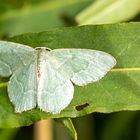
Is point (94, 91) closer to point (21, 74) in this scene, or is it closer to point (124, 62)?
point (124, 62)

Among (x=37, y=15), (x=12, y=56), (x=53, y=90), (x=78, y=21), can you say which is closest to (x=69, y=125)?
(x=53, y=90)

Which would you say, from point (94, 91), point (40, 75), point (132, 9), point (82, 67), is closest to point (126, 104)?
point (94, 91)

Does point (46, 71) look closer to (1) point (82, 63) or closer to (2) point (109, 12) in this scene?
(1) point (82, 63)

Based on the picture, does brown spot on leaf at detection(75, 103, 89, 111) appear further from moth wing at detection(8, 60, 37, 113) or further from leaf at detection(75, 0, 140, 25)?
leaf at detection(75, 0, 140, 25)

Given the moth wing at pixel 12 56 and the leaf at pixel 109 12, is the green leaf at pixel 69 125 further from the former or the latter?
the leaf at pixel 109 12

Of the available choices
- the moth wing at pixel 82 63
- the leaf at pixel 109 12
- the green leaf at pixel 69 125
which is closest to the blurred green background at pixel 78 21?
the leaf at pixel 109 12
